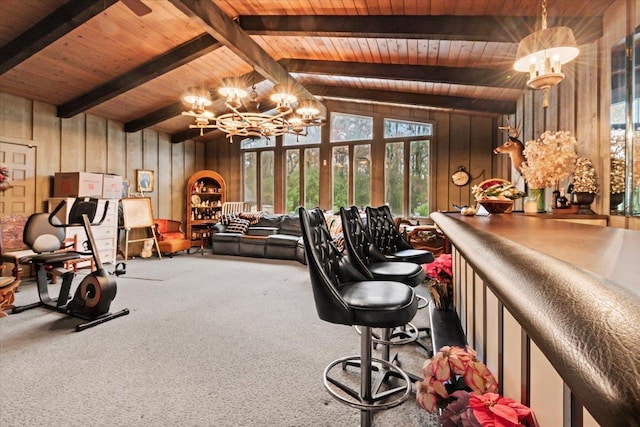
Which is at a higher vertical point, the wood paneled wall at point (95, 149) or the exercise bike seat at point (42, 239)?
the wood paneled wall at point (95, 149)

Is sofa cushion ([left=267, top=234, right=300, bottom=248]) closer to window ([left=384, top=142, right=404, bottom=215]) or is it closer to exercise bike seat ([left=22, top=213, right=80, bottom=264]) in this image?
window ([left=384, top=142, right=404, bottom=215])

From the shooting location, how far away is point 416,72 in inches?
182

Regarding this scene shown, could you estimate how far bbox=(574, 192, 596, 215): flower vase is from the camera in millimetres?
2559

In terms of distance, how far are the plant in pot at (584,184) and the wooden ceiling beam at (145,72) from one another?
14.5 ft

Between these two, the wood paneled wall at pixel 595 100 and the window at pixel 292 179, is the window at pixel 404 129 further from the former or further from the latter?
the wood paneled wall at pixel 595 100

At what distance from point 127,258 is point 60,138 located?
2.49 m

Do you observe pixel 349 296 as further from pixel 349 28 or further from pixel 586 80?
pixel 349 28

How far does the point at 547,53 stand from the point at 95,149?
731 cm

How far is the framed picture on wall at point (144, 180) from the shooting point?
24.2ft

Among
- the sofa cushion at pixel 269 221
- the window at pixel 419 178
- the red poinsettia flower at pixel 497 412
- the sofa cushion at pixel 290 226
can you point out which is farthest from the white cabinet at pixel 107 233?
the red poinsettia flower at pixel 497 412

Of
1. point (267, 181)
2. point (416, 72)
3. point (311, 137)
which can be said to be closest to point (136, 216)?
point (267, 181)

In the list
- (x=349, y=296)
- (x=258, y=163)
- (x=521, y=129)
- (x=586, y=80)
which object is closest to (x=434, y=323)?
(x=349, y=296)

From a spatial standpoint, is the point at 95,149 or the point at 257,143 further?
the point at 257,143

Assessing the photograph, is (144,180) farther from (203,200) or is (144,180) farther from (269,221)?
(269,221)
